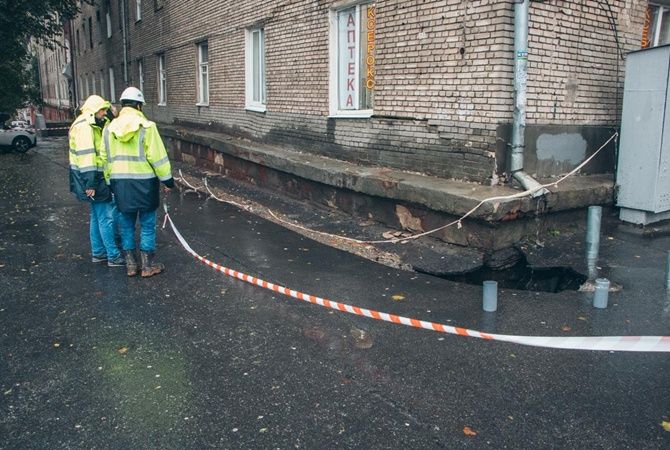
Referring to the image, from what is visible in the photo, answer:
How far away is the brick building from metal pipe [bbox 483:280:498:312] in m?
2.27

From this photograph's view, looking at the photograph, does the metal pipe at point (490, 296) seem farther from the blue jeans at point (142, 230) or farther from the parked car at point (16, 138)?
the parked car at point (16, 138)

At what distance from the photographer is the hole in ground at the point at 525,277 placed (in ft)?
19.9

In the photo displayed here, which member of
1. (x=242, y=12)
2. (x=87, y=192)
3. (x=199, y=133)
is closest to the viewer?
(x=87, y=192)

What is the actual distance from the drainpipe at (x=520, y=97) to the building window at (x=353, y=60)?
2.63 metres

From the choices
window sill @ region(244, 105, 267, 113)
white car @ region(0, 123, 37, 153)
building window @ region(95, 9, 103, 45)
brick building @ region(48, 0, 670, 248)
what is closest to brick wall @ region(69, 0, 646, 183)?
brick building @ region(48, 0, 670, 248)

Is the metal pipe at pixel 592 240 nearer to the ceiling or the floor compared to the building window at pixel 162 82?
nearer to the floor

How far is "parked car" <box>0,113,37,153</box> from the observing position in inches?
795

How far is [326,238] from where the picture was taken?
25.1 ft

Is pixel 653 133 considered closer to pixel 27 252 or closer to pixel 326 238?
pixel 326 238

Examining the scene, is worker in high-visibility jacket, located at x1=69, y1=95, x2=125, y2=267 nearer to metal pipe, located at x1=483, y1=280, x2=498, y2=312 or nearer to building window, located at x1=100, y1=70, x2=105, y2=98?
metal pipe, located at x1=483, y1=280, x2=498, y2=312

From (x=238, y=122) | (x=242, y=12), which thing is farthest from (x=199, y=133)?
(x=242, y=12)

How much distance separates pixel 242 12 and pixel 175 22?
17.0 feet

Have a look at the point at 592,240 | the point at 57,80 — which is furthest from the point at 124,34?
the point at 57,80

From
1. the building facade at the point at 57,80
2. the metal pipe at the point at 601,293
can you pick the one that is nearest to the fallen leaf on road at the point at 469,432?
the metal pipe at the point at 601,293
